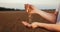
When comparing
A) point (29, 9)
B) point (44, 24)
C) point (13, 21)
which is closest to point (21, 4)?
point (13, 21)

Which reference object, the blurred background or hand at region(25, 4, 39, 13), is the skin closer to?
hand at region(25, 4, 39, 13)

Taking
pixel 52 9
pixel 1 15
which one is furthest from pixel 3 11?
pixel 52 9

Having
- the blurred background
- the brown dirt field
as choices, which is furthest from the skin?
the blurred background

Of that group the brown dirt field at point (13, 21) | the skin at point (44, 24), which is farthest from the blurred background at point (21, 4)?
the skin at point (44, 24)

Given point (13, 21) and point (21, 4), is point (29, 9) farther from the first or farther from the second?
point (21, 4)

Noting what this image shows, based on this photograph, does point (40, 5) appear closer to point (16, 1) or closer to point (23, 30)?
point (16, 1)

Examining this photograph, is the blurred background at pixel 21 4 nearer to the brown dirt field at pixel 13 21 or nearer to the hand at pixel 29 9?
the brown dirt field at pixel 13 21

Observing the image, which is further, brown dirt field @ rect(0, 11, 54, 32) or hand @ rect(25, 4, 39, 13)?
brown dirt field @ rect(0, 11, 54, 32)

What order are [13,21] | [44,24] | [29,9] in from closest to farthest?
[44,24]
[29,9]
[13,21]

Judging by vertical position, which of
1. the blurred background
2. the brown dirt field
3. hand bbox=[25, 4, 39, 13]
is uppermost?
hand bbox=[25, 4, 39, 13]

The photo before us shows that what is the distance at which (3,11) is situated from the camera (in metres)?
1.36

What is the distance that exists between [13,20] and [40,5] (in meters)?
0.35

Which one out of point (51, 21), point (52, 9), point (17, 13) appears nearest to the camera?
point (51, 21)

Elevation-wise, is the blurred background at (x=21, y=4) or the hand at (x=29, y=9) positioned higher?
the hand at (x=29, y=9)
